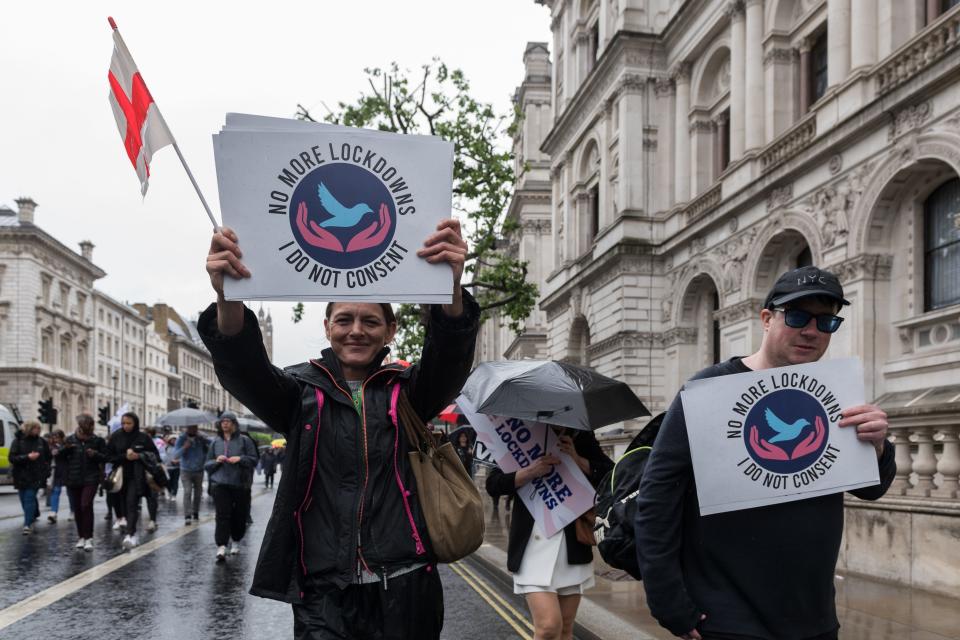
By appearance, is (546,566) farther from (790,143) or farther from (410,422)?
(790,143)

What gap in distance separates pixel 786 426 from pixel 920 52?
13.4 metres

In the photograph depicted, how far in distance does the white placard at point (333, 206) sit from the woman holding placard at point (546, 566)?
9.40 ft

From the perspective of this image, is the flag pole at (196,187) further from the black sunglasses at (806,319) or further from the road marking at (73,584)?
the road marking at (73,584)

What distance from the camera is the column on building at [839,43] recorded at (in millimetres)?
17016

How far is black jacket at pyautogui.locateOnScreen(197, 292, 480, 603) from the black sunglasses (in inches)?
38.6

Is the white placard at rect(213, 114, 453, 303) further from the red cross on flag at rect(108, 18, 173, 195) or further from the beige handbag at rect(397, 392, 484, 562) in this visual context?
the red cross on flag at rect(108, 18, 173, 195)

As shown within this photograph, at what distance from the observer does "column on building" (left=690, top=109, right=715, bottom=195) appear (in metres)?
25.7

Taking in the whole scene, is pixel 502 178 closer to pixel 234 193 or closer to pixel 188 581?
pixel 188 581

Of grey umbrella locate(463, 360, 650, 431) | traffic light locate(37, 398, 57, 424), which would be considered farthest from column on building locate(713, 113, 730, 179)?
traffic light locate(37, 398, 57, 424)

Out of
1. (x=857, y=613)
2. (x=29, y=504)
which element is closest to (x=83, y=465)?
(x=29, y=504)

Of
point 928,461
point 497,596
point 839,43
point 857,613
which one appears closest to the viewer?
point 857,613

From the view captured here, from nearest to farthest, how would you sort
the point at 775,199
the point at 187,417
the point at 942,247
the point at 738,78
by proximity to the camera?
the point at 942,247, the point at 775,199, the point at 187,417, the point at 738,78

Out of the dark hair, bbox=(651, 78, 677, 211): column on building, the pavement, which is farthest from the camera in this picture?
bbox=(651, 78, 677, 211): column on building

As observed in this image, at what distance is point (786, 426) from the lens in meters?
2.94
